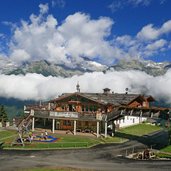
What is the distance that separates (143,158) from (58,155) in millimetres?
10499

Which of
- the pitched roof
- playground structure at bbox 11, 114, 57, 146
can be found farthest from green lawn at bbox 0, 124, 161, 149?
the pitched roof

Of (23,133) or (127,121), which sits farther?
(127,121)

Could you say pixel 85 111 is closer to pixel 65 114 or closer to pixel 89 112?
pixel 89 112

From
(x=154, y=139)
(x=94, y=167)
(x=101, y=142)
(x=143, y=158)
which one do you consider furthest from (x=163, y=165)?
(x=154, y=139)

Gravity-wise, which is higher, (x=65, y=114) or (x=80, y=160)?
(x=65, y=114)

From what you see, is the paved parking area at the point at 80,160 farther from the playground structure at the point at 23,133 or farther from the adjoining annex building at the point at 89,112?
the adjoining annex building at the point at 89,112

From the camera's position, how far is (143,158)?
42.2m

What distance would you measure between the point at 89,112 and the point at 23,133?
38.6 feet

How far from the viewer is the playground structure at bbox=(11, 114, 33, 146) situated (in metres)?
49.9

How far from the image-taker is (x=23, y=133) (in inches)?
2302

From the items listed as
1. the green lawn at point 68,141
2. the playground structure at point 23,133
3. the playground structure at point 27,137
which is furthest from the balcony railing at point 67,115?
the green lawn at point 68,141

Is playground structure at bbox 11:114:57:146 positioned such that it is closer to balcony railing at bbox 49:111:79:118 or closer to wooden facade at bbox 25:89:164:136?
wooden facade at bbox 25:89:164:136

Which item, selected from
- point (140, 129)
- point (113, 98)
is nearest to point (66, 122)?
point (113, 98)

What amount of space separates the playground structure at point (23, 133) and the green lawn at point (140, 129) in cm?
1791
